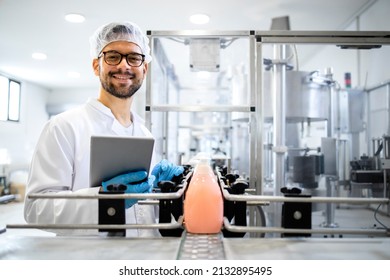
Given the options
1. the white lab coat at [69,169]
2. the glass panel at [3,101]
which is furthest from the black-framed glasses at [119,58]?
the glass panel at [3,101]

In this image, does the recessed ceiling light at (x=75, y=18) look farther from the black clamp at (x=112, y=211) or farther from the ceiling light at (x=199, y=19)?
the black clamp at (x=112, y=211)

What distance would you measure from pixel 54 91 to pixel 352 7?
469cm

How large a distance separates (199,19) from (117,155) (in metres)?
1.95

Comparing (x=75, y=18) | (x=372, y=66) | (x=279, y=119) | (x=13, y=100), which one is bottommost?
(x=279, y=119)

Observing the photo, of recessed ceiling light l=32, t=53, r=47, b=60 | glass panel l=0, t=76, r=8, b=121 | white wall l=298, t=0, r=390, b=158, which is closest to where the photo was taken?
glass panel l=0, t=76, r=8, b=121

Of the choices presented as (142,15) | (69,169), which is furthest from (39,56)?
(69,169)

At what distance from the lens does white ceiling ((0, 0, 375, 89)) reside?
196cm

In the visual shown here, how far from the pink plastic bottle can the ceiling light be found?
1.95 metres

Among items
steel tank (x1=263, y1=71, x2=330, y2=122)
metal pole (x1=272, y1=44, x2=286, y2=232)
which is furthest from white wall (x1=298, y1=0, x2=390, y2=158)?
metal pole (x1=272, y1=44, x2=286, y2=232)

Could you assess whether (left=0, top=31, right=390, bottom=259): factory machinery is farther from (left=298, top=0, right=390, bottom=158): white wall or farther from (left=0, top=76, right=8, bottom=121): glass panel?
(left=0, top=76, right=8, bottom=121): glass panel

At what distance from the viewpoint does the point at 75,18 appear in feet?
7.07

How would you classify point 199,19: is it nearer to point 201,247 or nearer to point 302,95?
point 302,95
